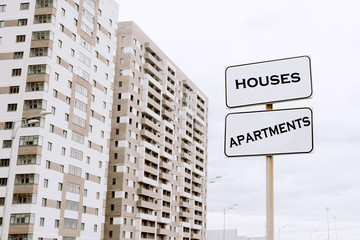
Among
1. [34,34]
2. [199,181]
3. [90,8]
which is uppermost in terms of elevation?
[90,8]

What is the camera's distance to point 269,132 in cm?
510

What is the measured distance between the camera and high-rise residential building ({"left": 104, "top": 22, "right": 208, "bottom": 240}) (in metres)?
86.9

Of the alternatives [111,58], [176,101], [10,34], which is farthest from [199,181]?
[10,34]

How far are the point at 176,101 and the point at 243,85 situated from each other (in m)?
110

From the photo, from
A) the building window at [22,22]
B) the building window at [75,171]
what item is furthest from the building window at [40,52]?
the building window at [75,171]

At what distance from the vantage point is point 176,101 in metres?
115

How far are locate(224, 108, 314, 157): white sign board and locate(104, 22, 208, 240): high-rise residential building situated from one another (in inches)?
3062

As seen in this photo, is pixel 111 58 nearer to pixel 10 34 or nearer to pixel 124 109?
Result: pixel 124 109

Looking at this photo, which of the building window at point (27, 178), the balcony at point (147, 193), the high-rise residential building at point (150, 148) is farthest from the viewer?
the balcony at point (147, 193)

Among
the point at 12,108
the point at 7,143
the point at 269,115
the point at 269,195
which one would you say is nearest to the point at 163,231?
the point at 7,143

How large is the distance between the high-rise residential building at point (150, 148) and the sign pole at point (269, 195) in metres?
77.7

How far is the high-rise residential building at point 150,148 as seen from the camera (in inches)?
3420

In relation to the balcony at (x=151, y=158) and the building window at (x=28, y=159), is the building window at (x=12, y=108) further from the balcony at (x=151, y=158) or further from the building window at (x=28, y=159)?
the balcony at (x=151, y=158)

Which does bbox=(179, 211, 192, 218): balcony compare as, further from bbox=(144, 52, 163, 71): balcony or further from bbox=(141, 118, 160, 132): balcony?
bbox=(144, 52, 163, 71): balcony
